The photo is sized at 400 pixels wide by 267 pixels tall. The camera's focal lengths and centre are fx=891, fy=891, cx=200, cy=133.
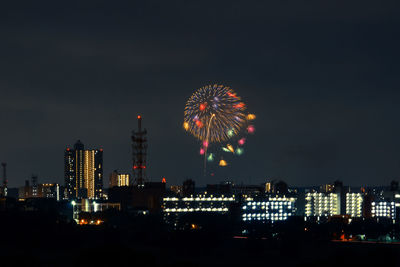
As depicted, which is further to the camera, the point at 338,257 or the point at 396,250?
the point at 396,250

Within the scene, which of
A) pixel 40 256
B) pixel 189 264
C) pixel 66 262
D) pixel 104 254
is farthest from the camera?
pixel 40 256

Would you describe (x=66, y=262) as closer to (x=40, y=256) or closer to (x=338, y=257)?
(x=40, y=256)

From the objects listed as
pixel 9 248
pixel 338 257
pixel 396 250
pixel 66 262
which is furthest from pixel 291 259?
pixel 9 248

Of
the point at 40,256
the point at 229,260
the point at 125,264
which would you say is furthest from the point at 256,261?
the point at 125,264

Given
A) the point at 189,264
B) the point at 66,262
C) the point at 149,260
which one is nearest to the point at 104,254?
the point at 149,260

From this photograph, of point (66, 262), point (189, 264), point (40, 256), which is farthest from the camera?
point (40, 256)

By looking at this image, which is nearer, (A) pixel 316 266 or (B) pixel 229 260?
(A) pixel 316 266

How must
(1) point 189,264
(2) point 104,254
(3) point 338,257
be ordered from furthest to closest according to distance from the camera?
(3) point 338,257, (2) point 104,254, (1) point 189,264

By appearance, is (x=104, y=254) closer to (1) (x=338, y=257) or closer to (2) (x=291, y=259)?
(1) (x=338, y=257)

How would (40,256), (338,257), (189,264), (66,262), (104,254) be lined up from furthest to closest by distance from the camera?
1. (40,256)
2. (66,262)
3. (338,257)
4. (104,254)
5. (189,264)
